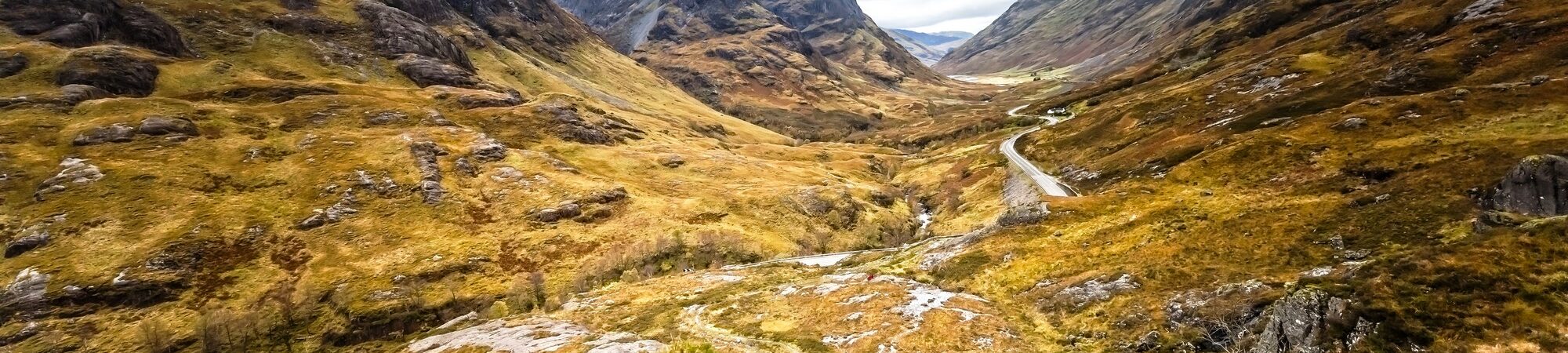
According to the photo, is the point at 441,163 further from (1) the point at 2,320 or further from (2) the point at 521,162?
(1) the point at 2,320

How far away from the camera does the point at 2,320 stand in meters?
54.6

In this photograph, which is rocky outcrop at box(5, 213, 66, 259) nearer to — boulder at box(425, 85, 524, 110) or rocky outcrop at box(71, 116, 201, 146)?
rocky outcrop at box(71, 116, 201, 146)

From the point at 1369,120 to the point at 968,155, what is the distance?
276ft

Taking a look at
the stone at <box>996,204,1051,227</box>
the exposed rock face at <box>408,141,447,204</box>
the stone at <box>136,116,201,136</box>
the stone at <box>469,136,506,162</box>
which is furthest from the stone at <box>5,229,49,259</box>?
the stone at <box>996,204,1051,227</box>

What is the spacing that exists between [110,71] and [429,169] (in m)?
72.7

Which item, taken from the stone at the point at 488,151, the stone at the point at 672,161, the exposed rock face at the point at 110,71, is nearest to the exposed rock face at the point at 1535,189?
the stone at the point at 672,161

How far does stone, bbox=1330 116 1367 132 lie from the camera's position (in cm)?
6269

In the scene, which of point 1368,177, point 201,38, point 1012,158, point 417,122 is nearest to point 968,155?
point 1012,158

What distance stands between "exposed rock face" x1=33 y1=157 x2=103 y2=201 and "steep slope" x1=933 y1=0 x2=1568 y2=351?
107m

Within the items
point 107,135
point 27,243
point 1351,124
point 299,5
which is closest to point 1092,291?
point 1351,124

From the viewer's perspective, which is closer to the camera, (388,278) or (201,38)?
(388,278)

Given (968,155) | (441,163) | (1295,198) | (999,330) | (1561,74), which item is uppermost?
(1561,74)

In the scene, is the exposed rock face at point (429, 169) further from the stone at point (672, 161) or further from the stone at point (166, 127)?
the stone at point (672, 161)

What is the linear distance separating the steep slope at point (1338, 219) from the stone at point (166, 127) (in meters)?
118
